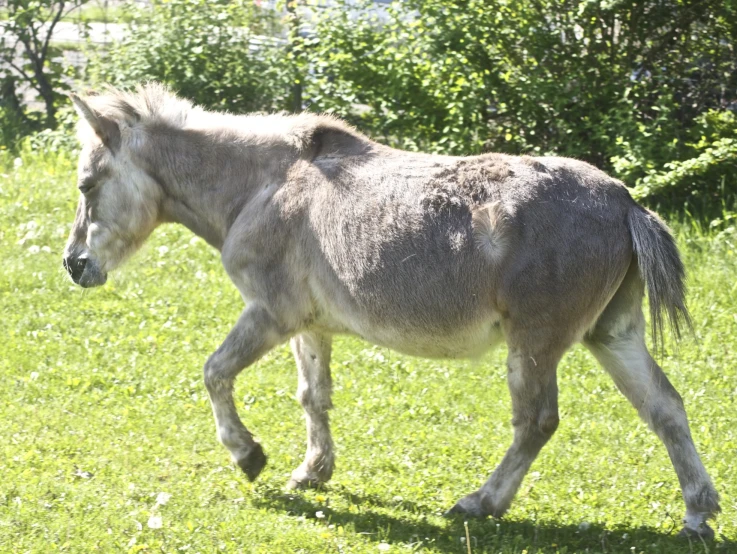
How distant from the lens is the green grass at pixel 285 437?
5535mm

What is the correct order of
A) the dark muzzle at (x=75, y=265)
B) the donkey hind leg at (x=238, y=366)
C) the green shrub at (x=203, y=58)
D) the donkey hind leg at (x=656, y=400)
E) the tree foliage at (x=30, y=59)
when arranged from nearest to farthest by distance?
the donkey hind leg at (x=656, y=400) → the donkey hind leg at (x=238, y=366) → the dark muzzle at (x=75, y=265) → the green shrub at (x=203, y=58) → the tree foliage at (x=30, y=59)

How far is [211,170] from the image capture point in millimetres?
6363

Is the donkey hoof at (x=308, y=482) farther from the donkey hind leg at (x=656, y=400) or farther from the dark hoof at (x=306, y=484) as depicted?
the donkey hind leg at (x=656, y=400)

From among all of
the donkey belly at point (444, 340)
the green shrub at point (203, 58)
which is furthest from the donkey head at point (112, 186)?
the green shrub at point (203, 58)

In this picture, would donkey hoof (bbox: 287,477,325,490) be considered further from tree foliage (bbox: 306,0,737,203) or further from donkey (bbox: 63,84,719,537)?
A: tree foliage (bbox: 306,0,737,203)

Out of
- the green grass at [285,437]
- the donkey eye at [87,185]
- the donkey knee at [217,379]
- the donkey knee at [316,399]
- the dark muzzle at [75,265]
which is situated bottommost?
the green grass at [285,437]

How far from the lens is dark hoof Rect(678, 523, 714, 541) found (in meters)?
5.42

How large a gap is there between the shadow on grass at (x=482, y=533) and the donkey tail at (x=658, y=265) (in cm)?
109

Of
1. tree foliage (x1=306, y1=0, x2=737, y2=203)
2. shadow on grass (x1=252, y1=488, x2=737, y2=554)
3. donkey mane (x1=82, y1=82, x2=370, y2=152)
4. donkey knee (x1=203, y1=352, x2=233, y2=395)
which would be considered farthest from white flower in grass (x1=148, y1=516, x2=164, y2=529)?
tree foliage (x1=306, y1=0, x2=737, y2=203)

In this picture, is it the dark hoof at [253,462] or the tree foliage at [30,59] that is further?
the tree foliage at [30,59]

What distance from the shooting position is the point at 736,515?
5781mm

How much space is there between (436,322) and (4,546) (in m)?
2.52

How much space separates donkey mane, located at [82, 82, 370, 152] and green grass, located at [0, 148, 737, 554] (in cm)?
91

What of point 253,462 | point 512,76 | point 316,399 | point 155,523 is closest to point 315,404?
point 316,399
